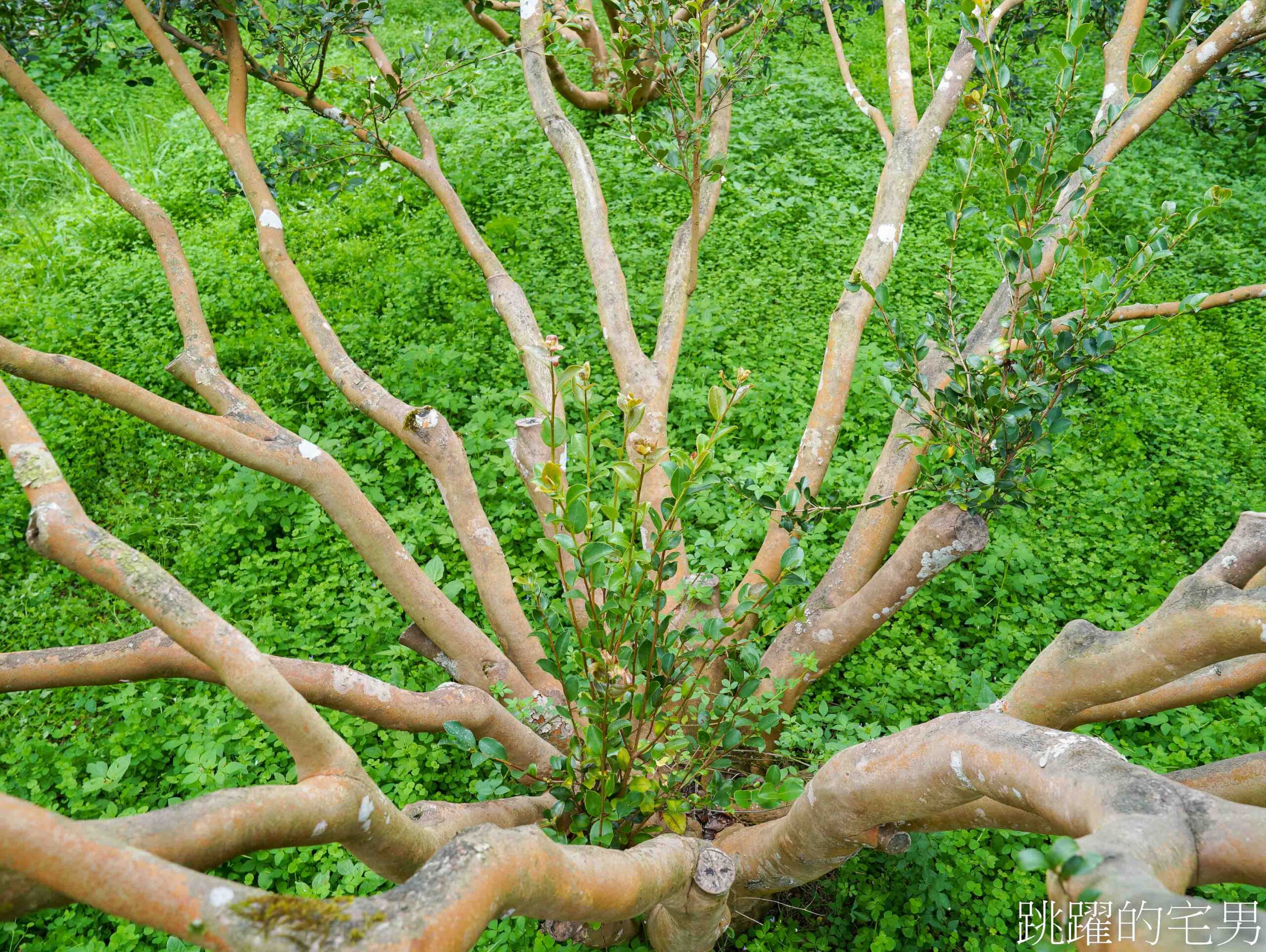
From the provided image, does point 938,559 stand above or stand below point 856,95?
below

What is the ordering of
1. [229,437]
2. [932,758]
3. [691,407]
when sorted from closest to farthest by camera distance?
[932,758]
[229,437]
[691,407]

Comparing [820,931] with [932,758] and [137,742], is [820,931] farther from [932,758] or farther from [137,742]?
[137,742]

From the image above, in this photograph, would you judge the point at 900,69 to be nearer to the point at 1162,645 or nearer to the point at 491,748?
the point at 1162,645

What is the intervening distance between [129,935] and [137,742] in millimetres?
820

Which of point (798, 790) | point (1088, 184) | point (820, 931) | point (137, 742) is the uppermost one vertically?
point (1088, 184)

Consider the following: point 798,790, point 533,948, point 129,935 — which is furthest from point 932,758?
point 129,935

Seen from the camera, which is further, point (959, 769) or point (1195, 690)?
point (1195, 690)

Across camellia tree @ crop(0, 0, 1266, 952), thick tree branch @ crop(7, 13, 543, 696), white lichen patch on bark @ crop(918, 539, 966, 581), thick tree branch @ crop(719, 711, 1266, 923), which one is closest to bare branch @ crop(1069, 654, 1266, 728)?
camellia tree @ crop(0, 0, 1266, 952)

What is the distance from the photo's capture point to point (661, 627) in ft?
7.02

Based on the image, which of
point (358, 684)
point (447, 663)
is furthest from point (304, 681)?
point (447, 663)

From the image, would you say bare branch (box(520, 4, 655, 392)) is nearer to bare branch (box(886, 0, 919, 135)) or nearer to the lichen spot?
bare branch (box(886, 0, 919, 135))

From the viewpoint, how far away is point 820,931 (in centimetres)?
276

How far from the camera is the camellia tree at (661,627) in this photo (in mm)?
1229

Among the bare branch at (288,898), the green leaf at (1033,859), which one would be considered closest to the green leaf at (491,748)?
the bare branch at (288,898)
